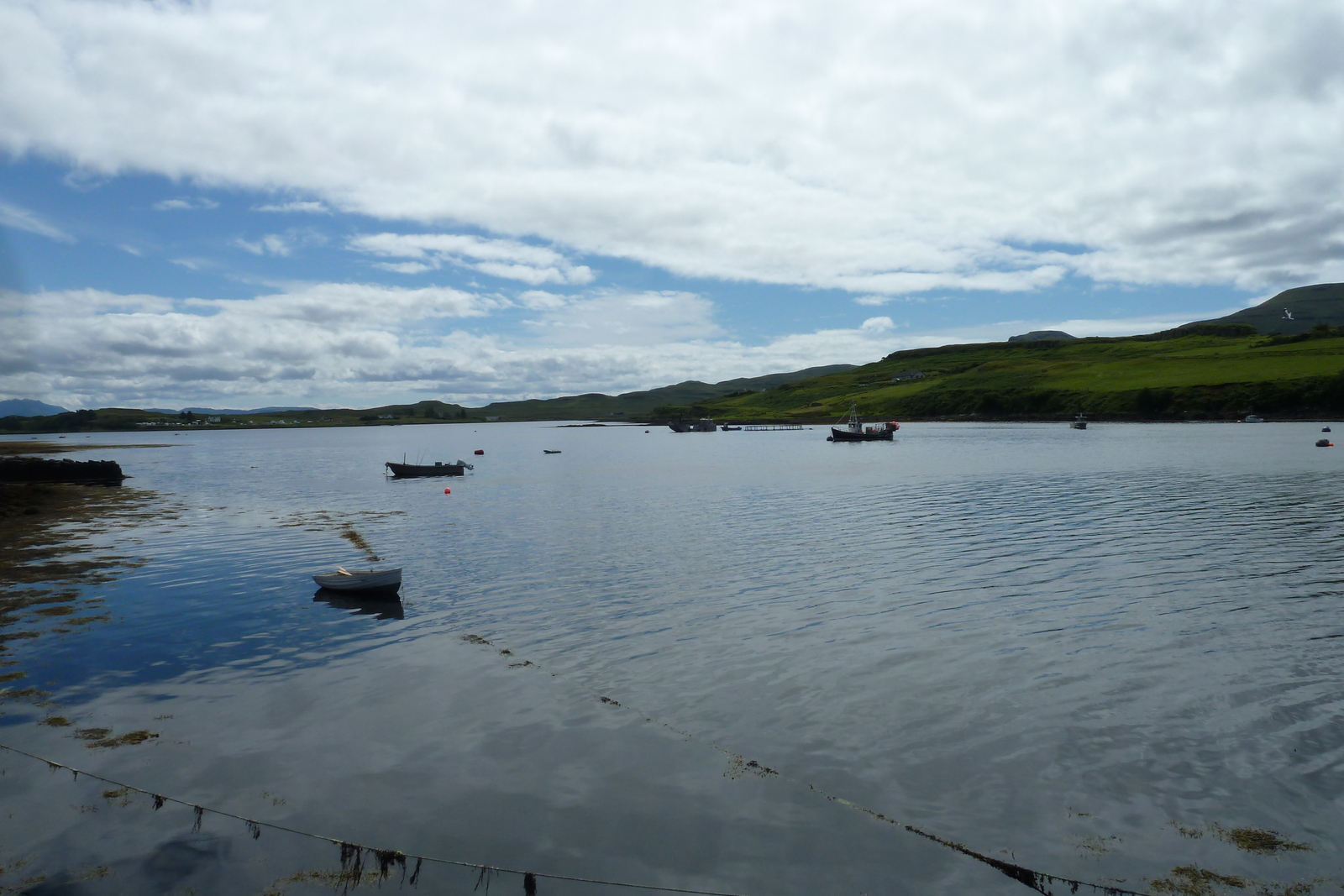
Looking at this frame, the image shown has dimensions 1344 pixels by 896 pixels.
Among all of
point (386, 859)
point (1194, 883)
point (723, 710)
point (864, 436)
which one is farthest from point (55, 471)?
point (864, 436)

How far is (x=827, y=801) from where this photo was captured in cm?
1327

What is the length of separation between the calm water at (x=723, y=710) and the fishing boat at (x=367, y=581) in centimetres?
116

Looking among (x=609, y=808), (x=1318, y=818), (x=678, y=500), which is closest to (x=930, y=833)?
(x=609, y=808)

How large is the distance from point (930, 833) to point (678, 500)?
5056 centimetres

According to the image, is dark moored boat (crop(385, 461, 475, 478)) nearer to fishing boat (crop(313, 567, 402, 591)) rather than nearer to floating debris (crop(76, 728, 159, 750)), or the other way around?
fishing boat (crop(313, 567, 402, 591))

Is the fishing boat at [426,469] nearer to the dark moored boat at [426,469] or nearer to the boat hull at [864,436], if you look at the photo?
the dark moored boat at [426,469]

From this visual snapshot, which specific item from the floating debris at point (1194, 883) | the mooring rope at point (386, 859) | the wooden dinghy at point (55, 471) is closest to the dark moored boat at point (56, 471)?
the wooden dinghy at point (55, 471)

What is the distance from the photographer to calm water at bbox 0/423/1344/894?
11.9 m

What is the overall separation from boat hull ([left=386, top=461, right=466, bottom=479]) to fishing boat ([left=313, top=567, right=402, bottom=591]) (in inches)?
2507

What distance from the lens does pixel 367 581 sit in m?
29.7

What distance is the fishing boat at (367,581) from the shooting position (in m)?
29.7

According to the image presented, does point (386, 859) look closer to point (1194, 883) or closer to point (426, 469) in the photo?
point (1194, 883)

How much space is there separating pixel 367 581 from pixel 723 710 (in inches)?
696

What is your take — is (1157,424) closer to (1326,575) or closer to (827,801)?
(1326,575)
